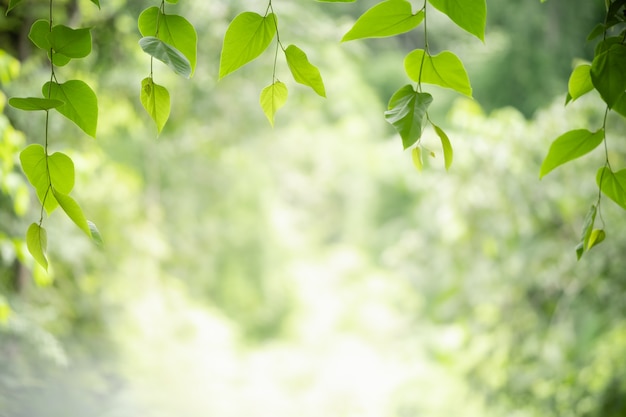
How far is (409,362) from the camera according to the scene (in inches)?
107

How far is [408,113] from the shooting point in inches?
7.8

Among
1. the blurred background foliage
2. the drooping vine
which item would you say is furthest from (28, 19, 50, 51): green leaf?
the blurred background foliage

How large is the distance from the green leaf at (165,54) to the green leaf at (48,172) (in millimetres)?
53

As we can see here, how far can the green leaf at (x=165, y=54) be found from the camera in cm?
18

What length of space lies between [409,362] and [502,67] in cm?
141

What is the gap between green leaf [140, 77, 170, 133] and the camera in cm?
21

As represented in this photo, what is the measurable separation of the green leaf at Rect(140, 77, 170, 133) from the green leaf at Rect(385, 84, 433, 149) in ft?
0.26

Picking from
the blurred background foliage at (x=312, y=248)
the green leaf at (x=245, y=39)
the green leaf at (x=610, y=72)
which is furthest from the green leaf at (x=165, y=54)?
the blurred background foliage at (x=312, y=248)

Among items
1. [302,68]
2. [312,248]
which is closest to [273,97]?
[302,68]

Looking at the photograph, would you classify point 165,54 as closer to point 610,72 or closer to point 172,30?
point 172,30

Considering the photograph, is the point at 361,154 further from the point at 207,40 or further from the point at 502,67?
the point at 207,40

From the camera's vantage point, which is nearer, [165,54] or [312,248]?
[165,54]

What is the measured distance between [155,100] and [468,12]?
0.11m

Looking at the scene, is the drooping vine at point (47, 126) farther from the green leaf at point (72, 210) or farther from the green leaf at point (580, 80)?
the green leaf at point (580, 80)
